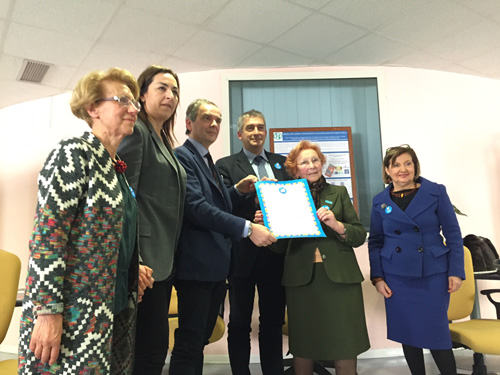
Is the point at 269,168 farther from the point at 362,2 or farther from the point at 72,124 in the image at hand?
the point at 72,124

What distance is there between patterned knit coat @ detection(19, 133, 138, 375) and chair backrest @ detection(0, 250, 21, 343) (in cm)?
93

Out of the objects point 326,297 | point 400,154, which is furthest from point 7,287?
point 400,154

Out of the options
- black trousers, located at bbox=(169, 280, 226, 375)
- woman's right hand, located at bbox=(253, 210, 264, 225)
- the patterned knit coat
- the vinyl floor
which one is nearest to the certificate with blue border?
woman's right hand, located at bbox=(253, 210, 264, 225)

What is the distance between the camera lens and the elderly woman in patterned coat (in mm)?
1048

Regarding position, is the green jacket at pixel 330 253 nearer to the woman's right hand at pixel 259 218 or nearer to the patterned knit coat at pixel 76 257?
the woman's right hand at pixel 259 218

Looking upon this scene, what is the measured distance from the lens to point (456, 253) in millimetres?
2080

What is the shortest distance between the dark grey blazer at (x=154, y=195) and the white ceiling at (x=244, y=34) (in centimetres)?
177

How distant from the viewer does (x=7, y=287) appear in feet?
6.09

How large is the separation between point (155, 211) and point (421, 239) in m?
1.47

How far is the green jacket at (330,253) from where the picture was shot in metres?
1.98

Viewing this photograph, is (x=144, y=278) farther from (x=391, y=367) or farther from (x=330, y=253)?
(x=391, y=367)

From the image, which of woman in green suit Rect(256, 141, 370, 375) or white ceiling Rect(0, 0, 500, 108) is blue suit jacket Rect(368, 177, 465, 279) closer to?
woman in green suit Rect(256, 141, 370, 375)

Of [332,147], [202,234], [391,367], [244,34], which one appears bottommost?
[391,367]

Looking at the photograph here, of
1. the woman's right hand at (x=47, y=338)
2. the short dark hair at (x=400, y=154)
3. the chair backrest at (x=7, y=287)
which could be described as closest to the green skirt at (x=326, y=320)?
the short dark hair at (x=400, y=154)
